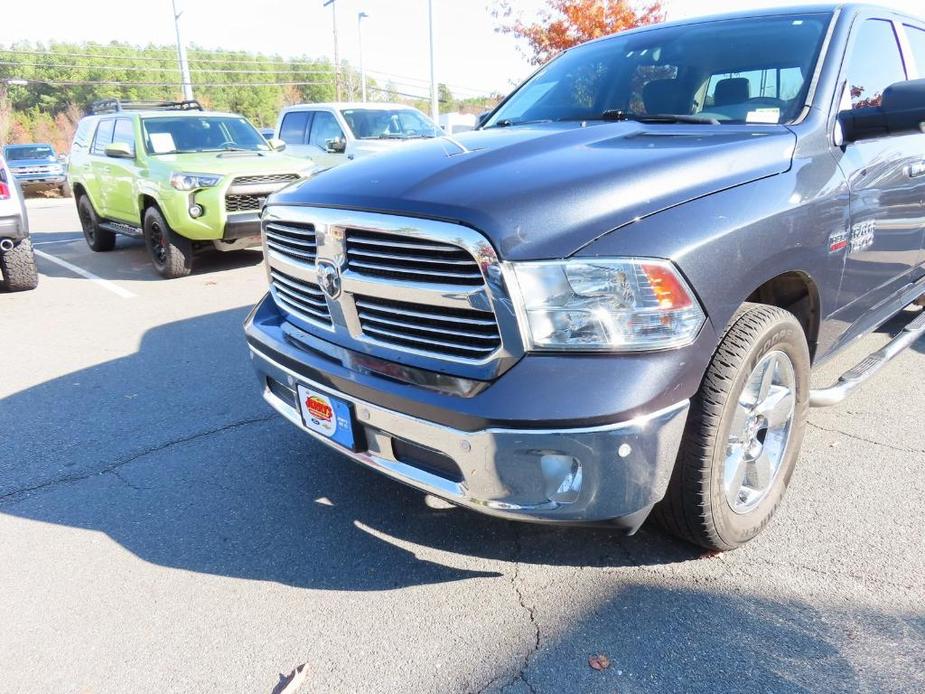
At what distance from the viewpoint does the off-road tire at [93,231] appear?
373 inches

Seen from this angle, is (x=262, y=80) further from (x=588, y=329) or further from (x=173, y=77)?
(x=588, y=329)

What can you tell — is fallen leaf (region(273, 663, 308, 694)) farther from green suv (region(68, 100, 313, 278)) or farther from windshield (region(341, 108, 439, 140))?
windshield (region(341, 108, 439, 140))

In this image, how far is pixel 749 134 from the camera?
2.45m

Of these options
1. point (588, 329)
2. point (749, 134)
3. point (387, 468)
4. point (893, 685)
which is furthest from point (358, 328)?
point (893, 685)

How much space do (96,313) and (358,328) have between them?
4913 mm

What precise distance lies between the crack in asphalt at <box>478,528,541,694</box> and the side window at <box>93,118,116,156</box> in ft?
28.5

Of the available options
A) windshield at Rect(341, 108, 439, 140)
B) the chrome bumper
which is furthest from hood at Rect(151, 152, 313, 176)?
the chrome bumper

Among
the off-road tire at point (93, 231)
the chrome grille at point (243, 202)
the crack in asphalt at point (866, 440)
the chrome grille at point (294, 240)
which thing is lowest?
the crack in asphalt at point (866, 440)

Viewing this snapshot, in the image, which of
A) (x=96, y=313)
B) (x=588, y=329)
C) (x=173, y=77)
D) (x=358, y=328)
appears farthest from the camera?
(x=173, y=77)

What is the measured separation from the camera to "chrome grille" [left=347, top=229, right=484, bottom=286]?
1.94 metres

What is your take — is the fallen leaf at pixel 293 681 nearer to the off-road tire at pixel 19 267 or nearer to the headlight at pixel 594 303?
the headlight at pixel 594 303

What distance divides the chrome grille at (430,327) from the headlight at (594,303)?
0.44 ft

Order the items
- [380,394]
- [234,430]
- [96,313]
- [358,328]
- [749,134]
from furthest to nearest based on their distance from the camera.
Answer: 1. [96,313]
2. [234,430]
3. [749,134]
4. [358,328]
5. [380,394]

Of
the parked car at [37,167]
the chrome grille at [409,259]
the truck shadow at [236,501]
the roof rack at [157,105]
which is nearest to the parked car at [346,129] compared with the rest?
the roof rack at [157,105]
